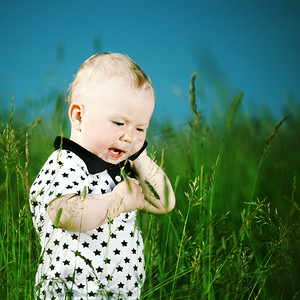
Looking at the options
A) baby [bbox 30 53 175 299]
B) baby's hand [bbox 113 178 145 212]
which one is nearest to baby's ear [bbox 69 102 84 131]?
baby [bbox 30 53 175 299]

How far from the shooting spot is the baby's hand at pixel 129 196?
1.48 m

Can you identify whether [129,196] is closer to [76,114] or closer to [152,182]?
[152,182]

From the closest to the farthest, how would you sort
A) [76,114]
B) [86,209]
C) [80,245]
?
[86,209], [80,245], [76,114]

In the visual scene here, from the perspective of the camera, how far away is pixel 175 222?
2404 mm

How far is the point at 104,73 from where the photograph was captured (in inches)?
61.8

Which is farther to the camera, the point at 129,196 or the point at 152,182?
the point at 152,182

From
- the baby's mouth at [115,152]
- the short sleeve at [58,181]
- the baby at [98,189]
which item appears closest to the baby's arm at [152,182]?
the baby at [98,189]

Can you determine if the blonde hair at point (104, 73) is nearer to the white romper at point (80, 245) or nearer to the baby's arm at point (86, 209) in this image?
the white romper at point (80, 245)

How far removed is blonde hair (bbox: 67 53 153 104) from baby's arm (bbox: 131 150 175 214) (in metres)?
0.31

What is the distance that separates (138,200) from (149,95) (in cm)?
40

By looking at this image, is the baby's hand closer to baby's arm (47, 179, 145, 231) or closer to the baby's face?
baby's arm (47, 179, 145, 231)

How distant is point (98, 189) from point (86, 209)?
165 mm

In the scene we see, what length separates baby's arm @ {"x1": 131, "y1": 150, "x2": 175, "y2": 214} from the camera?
5.48 feet

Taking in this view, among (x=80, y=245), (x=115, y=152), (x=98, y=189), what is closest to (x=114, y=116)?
(x=115, y=152)
